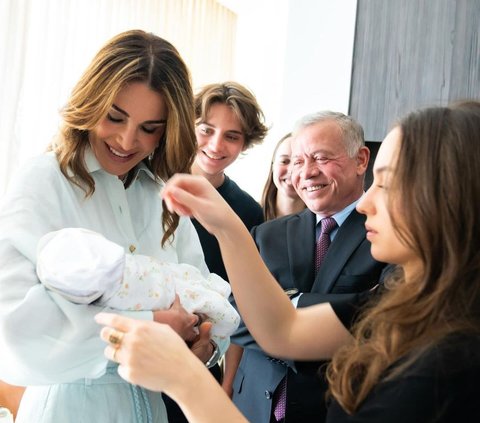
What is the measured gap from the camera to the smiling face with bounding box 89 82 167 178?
158cm

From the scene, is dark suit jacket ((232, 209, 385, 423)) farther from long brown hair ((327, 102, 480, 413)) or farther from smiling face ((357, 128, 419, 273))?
long brown hair ((327, 102, 480, 413))

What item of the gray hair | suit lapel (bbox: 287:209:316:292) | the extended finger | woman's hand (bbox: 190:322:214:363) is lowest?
woman's hand (bbox: 190:322:214:363)

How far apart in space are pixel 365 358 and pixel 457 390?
202mm

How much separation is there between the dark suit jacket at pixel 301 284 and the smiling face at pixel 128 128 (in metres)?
0.70

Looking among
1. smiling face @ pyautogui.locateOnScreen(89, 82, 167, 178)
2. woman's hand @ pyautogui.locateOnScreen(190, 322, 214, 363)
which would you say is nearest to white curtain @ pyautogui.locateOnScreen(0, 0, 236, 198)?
smiling face @ pyautogui.locateOnScreen(89, 82, 167, 178)

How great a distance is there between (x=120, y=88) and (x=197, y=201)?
323 mm

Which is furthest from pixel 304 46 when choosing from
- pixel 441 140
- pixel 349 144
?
pixel 441 140

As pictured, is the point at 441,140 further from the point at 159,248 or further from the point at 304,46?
the point at 304,46

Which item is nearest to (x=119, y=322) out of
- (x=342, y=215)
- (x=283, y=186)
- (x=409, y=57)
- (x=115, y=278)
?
(x=115, y=278)

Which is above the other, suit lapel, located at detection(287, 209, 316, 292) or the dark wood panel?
the dark wood panel

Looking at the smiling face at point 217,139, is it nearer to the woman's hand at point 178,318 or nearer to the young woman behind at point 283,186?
the young woman behind at point 283,186

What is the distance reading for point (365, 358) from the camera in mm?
1187

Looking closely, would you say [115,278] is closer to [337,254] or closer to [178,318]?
[178,318]

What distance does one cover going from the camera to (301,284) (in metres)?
2.12
